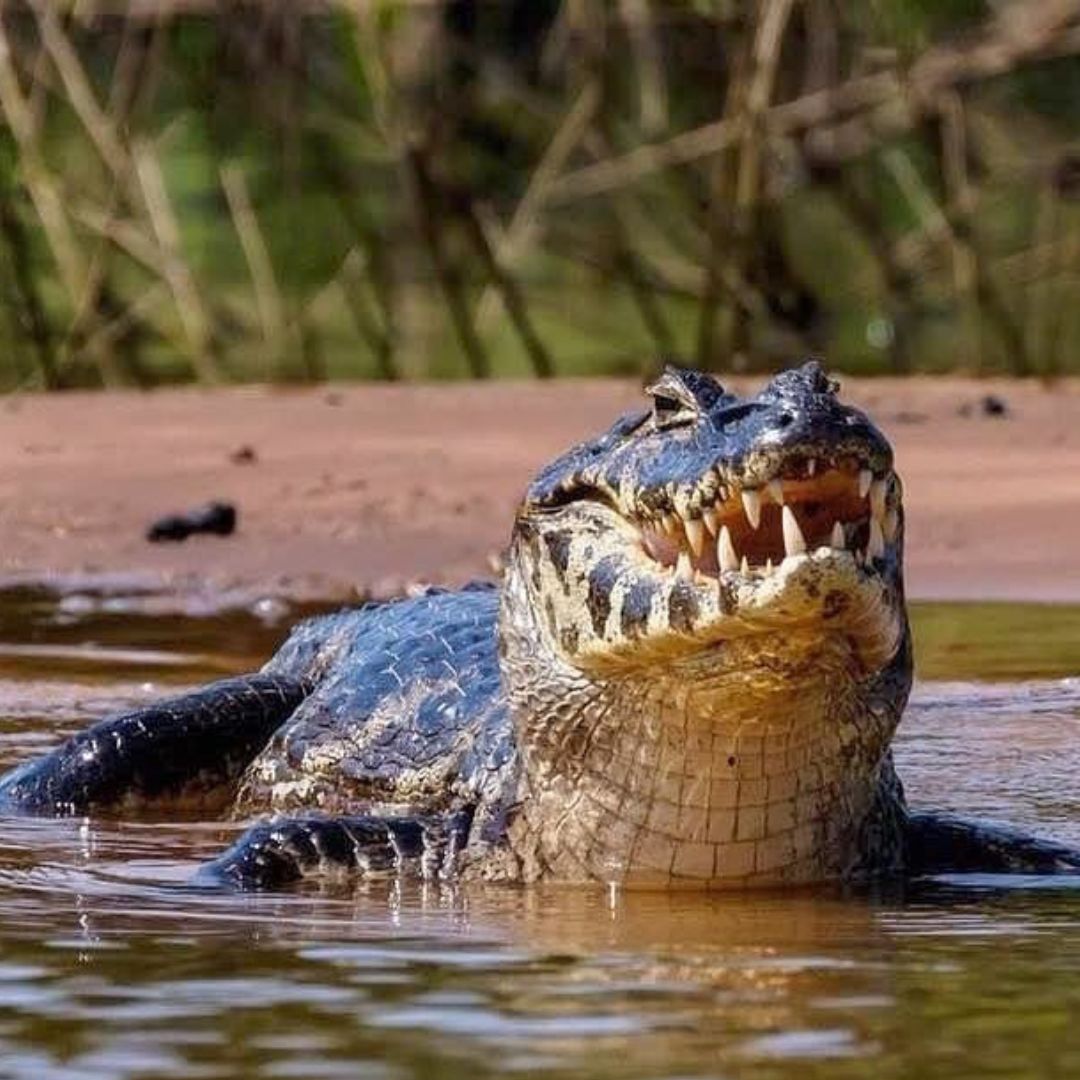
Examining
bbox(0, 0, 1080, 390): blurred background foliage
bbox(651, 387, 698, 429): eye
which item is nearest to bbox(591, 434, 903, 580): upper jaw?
bbox(651, 387, 698, 429): eye

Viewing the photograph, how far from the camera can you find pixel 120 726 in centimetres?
682

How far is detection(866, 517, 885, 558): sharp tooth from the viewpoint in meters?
4.72

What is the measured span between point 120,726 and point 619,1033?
3.15m

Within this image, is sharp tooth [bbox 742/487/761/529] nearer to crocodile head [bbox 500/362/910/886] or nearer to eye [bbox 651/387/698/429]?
crocodile head [bbox 500/362/910/886]

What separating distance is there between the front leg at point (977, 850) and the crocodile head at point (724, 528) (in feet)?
2.04

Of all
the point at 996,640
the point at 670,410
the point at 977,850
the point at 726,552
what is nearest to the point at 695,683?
the point at 726,552

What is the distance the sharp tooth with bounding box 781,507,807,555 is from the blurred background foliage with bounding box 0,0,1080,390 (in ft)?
34.1

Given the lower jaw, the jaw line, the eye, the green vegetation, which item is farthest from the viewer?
the green vegetation

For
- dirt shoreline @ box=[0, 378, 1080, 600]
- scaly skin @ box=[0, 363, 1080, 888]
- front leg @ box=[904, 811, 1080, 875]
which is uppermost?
dirt shoreline @ box=[0, 378, 1080, 600]

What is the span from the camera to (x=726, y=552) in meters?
4.78

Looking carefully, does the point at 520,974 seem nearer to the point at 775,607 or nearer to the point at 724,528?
the point at 775,607

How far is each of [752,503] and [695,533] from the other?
0.21m

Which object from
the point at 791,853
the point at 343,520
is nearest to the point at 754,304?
the point at 343,520

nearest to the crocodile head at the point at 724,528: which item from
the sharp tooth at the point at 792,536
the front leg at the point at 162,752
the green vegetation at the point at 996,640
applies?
the sharp tooth at the point at 792,536
